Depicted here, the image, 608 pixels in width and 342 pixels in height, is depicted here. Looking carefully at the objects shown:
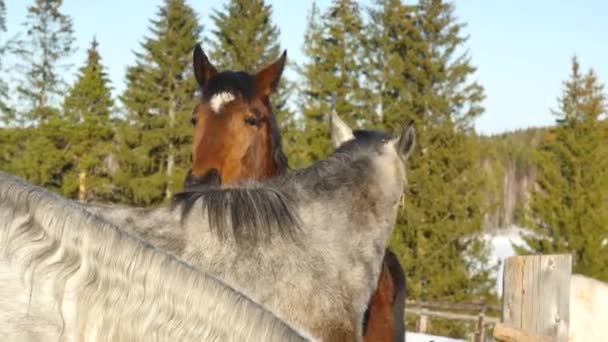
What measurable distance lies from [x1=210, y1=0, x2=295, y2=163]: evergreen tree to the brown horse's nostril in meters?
27.0

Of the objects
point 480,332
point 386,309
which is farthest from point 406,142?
point 480,332

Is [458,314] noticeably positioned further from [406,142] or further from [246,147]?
[406,142]

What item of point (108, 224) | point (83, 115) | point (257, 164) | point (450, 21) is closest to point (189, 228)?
point (108, 224)

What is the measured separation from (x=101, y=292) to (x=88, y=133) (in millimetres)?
34521

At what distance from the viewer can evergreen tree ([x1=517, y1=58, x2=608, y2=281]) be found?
90.2 feet

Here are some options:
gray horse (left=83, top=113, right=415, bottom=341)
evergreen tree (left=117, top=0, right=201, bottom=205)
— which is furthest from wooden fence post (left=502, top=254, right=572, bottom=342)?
evergreen tree (left=117, top=0, right=201, bottom=205)

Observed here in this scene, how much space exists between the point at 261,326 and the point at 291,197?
237 centimetres

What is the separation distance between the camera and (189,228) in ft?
12.1

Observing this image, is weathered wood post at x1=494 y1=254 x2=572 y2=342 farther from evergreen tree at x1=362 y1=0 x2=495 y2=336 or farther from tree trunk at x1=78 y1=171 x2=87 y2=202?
tree trunk at x1=78 y1=171 x2=87 y2=202

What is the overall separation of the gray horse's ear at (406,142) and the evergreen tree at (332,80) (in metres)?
25.5

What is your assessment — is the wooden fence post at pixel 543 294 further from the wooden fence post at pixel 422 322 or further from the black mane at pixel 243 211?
the wooden fence post at pixel 422 322

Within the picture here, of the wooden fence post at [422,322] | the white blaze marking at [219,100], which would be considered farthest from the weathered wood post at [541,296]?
the wooden fence post at [422,322]

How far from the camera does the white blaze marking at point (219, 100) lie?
19.6 ft

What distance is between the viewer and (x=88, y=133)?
35.1 meters
